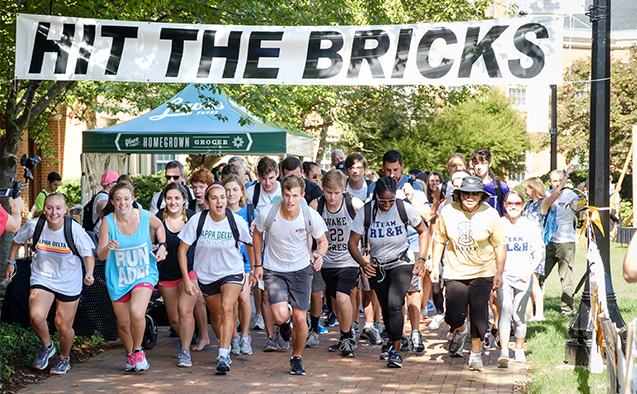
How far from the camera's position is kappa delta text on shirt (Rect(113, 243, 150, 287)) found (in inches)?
278

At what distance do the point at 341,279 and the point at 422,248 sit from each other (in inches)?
41.3

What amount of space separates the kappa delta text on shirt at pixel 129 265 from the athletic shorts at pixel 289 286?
1.25 m

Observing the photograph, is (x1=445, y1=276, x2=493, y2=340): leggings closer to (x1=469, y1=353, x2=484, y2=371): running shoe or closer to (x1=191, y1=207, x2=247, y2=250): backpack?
(x1=469, y1=353, x2=484, y2=371): running shoe

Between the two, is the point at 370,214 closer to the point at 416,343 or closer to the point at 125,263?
the point at 416,343

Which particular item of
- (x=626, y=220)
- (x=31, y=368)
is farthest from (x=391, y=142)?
(x=31, y=368)

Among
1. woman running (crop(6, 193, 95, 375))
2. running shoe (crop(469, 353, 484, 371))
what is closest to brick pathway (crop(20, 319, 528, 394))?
running shoe (crop(469, 353, 484, 371))

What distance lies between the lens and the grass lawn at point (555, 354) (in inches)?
254

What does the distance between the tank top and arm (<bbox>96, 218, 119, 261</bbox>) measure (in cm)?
4

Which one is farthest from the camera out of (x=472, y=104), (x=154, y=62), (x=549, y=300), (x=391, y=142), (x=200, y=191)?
(x=472, y=104)

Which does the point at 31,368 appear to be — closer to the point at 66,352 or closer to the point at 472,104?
the point at 66,352

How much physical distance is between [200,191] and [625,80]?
29003 millimetres

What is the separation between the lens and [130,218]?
7.18 metres

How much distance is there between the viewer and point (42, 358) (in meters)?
7.26

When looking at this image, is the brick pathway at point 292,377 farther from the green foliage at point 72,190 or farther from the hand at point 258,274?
the green foliage at point 72,190
